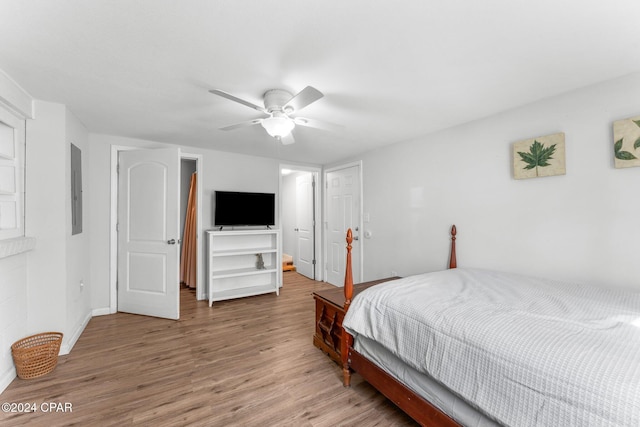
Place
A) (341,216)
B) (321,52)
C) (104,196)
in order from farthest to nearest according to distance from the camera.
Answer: (341,216) → (104,196) → (321,52)

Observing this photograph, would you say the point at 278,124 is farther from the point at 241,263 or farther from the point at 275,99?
the point at 241,263

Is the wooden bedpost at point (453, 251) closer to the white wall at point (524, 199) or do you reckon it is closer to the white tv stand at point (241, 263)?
the white wall at point (524, 199)

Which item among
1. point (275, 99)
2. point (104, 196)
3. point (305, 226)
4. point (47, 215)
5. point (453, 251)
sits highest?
point (275, 99)

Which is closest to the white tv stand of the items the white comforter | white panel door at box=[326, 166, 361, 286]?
white panel door at box=[326, 166, 361, 286]

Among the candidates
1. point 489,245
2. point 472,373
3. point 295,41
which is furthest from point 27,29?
point 489,245

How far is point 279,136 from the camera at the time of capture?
83.8 inches

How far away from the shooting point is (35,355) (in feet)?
6.53

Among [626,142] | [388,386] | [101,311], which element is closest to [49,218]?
[101,311]

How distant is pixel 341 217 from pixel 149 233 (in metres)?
2.71

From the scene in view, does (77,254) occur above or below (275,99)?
below

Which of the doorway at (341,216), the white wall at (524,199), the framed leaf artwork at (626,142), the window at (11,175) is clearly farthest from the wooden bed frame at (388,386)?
the window at (11,175)

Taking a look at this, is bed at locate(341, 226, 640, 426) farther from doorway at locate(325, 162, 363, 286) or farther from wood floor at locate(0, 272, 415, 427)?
doorway at locate(325, 162, 363, 286)

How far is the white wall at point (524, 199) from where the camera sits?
182 cm

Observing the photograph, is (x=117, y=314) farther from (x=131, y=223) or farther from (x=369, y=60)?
(x=369, y=60)
